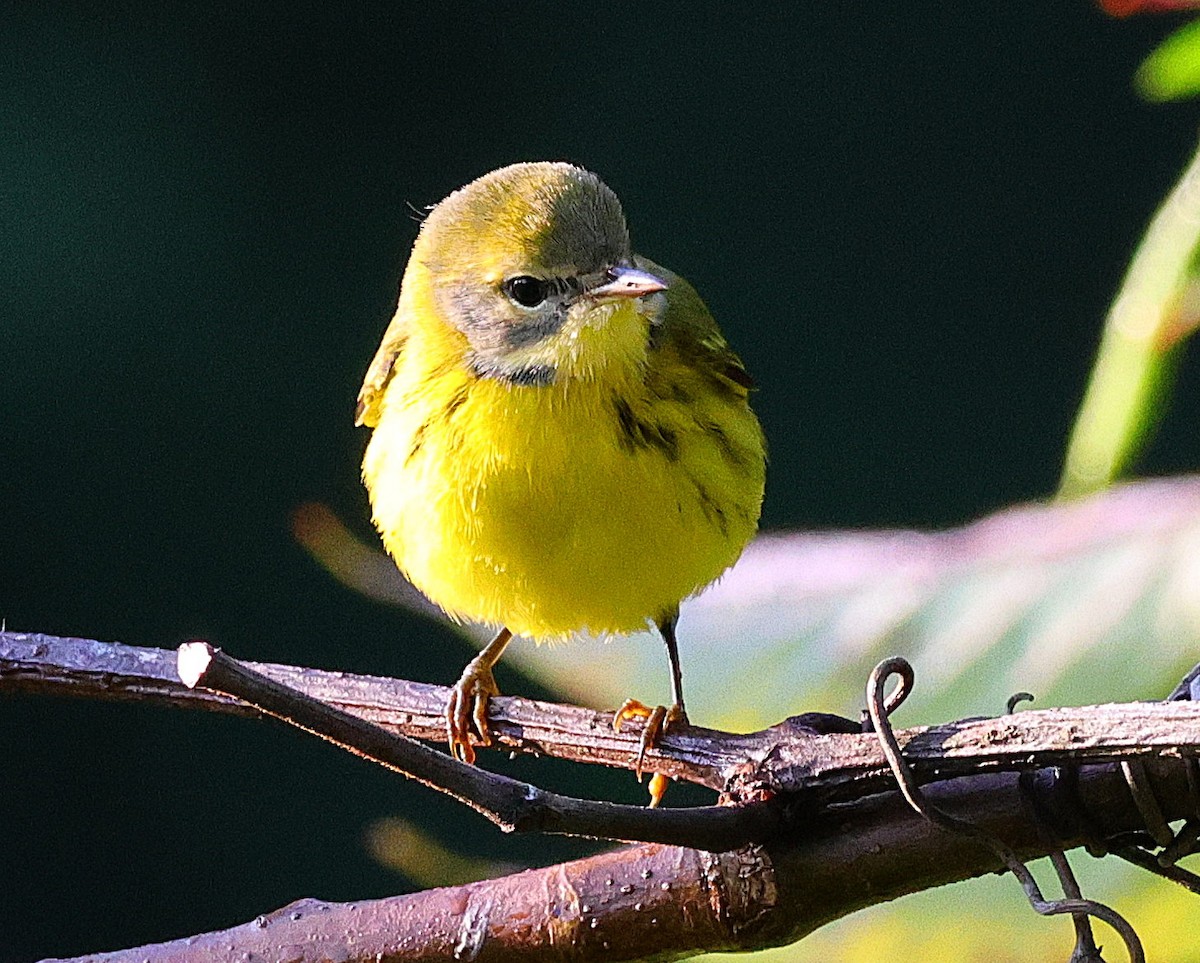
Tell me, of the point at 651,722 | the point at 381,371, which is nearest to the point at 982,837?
the point at 651,722

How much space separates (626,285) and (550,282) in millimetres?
73

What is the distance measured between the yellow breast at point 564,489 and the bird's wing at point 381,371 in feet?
0.20

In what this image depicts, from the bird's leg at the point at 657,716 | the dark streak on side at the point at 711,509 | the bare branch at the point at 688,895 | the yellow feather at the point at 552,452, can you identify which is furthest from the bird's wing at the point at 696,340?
the bare branch at the point at 688,895

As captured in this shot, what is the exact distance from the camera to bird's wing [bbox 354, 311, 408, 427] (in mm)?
1354

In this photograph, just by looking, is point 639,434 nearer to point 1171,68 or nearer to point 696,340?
point 696,340

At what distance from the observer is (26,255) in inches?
68.6

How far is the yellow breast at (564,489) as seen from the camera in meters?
1.15

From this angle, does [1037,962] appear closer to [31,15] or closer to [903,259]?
[903,259]

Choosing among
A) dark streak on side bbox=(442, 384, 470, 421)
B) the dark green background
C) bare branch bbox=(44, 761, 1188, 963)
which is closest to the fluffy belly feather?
dark streak on side bbox=(442, 384, 470, 421)

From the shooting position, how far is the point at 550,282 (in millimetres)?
1223

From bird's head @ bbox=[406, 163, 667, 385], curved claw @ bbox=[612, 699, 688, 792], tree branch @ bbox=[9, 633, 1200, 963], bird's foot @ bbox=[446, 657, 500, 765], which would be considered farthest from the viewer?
bird's head @ bbox=[406, 163, 667, 385]

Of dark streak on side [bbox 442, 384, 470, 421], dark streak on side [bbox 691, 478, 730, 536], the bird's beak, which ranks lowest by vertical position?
dark streak on side [bbox 691, 478, 730, 536]

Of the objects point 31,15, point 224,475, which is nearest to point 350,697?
point 224,475

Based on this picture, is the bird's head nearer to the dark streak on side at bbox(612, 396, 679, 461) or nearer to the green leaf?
the dark streak on side at bbox(612, 396, 679, 461)
